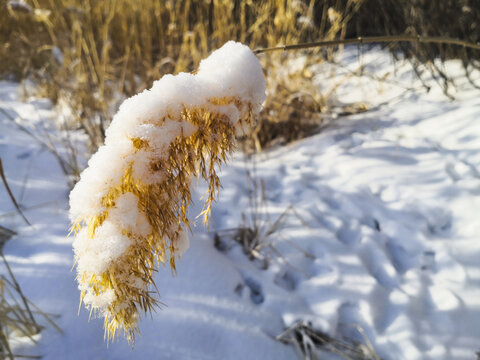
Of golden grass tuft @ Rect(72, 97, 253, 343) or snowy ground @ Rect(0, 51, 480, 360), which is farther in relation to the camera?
snowy ground @ Rect(0, 51, 480, 360)

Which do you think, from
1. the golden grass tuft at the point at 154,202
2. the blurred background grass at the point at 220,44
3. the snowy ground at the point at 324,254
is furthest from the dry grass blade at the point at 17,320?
the blurred background grass at the point at 220,44

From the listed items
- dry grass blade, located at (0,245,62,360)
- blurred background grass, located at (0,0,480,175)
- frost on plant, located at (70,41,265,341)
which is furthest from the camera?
blurred background grass, located at (0,0,480,175)

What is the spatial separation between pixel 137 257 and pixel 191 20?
321 cm

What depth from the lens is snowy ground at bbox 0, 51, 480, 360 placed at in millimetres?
982

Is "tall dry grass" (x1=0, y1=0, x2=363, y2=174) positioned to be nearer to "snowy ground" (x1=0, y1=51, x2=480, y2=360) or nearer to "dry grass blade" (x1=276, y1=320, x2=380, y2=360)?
"snowy ground" (x1=0, y1=51, x2=480, y2=360)

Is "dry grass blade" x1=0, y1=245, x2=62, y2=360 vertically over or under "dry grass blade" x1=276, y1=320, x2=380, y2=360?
over

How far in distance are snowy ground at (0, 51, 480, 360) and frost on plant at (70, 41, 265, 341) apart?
22.7 inches

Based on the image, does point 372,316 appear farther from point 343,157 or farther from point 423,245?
point 343,157

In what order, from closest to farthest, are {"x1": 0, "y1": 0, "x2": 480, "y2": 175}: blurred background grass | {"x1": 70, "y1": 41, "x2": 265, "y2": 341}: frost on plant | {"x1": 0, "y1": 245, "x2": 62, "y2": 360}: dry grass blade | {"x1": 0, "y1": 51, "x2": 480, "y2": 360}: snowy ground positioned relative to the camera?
{"x1": 70, "y1": 41, "x2": 265, "y2": 341}: frost on plant
{"x1": 0, "y1": 245, "x2": 62, "y2": 360}: dry grass blade
{"x1": 0, "y1": 51, "x2": 480, "y2": 360}: snowy ground
{"x1": 0, "y1": 0, "x2": 480, "y2": 175}: blurred background grass

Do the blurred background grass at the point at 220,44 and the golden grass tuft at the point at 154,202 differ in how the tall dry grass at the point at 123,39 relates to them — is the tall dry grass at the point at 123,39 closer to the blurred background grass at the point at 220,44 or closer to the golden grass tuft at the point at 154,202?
the blurred background grass at the point at 220,44

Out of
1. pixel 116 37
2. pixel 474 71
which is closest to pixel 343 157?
pixel 474 71

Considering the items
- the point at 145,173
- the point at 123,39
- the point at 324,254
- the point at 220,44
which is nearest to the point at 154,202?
the point at 145,173

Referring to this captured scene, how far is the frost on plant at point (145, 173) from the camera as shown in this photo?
1.18 feet

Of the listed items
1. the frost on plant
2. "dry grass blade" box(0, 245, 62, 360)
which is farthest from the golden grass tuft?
"dry grass blade" box(0, 245, 62, 360)
